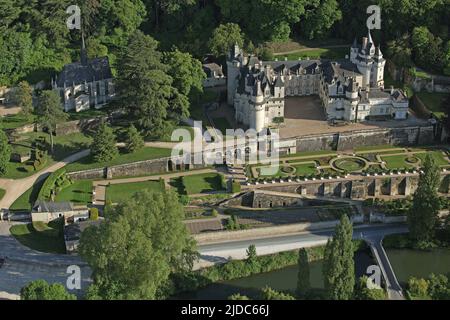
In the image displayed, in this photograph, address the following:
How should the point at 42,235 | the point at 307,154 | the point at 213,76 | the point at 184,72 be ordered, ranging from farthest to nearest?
the point at 213,76 → the point at 184,72 → the point at 307,154 → the point at 42,235

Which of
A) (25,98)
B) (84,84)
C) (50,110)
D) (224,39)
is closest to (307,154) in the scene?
(224,39)

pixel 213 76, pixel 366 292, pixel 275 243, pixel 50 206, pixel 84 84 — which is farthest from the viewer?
pixel 213 76

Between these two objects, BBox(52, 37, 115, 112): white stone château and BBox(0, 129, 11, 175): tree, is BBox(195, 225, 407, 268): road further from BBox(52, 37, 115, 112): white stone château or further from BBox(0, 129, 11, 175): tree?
BBox(52, 37, 115, 112): white stone château

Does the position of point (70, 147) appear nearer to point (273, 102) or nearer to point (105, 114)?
point (105, 114)

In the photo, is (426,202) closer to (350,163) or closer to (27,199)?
(350,163)

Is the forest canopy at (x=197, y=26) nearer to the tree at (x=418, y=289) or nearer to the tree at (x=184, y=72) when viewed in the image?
the tree at (x=184, y=72)

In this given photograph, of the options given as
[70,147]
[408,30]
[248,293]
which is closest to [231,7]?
[408,30]
